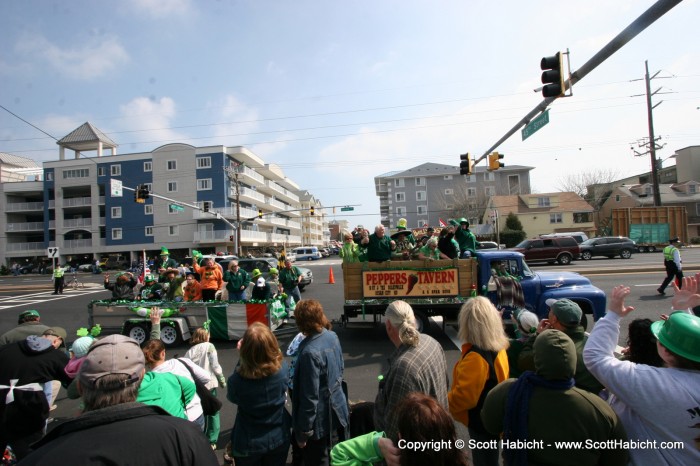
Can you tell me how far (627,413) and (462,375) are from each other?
3.26 feet

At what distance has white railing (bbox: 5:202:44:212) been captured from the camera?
52938mm

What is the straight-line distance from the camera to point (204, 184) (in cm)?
4950

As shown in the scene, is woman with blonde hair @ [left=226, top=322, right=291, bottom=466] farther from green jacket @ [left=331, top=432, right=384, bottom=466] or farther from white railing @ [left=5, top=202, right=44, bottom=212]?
white railing @ [left=5, top=202, right=44, bottom=212]

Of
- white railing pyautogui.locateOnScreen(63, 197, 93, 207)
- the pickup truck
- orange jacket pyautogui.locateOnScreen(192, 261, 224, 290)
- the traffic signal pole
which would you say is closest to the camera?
the traffic signal pole

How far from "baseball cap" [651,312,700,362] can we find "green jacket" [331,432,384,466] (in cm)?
166

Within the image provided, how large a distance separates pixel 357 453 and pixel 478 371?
110 cm

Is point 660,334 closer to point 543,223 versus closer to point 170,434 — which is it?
point 170,434

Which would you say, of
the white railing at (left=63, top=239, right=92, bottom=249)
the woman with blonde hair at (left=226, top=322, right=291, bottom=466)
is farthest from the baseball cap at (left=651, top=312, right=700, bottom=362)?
the white railing at (left=63, top=239, right=92, bottom=249)

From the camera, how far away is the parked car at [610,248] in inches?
1093

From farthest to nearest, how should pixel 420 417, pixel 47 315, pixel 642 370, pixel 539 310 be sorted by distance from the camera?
pixel 47 315, pixel 539 310, pixel 642 370, pixel 420 417

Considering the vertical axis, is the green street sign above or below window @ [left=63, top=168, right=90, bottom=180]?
below

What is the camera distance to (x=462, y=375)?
2.84 metres

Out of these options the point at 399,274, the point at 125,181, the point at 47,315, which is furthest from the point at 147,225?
the point at 399,274

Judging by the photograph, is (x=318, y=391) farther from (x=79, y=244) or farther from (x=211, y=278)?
(x=79, y=244)
